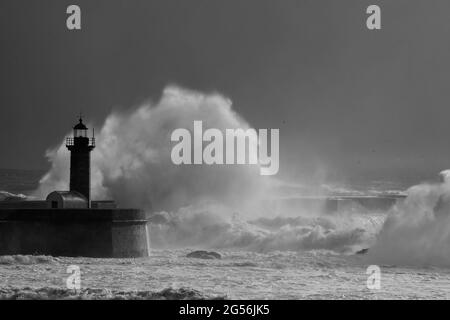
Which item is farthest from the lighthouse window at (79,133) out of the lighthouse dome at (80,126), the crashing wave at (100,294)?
the crashing wave at (100,294)

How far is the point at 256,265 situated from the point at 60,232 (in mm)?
5439

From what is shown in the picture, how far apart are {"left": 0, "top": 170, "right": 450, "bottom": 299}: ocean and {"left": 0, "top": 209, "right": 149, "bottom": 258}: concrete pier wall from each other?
0.44 metres

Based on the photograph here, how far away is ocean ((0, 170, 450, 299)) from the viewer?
23938 mm

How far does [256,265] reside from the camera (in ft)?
100

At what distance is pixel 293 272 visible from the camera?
2866cm

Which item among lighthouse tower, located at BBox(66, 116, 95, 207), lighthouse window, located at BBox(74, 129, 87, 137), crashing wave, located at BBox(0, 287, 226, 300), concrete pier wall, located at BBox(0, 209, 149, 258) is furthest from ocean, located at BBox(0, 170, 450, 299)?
lighthouse window, located at BBox(74, 129, 87, 137)

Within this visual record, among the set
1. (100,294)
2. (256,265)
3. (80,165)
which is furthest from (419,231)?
(100,294)

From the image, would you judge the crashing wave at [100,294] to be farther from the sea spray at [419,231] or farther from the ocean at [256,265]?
the sea spray at [419,231]

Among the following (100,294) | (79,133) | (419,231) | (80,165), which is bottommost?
(100,294)

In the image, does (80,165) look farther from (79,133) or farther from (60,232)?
(60,232)

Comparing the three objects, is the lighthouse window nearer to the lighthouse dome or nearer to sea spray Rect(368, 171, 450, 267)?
the lighthouse dome

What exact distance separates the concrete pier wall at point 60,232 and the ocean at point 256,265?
444mm

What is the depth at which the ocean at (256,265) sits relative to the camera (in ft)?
78.5
